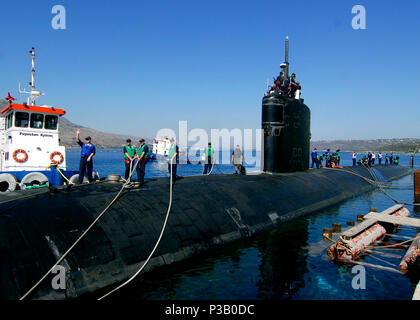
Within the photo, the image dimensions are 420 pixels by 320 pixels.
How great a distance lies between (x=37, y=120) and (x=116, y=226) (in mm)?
13637

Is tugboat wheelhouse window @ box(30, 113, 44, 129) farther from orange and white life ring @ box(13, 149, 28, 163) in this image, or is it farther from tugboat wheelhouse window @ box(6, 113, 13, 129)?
orange and white life ring @ box(13, 149, 28, 163)

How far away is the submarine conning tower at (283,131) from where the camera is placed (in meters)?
17.0

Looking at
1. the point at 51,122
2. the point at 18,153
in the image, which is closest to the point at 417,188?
the point at 51,122

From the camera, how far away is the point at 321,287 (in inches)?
313

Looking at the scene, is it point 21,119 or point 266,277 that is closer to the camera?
point 266,277

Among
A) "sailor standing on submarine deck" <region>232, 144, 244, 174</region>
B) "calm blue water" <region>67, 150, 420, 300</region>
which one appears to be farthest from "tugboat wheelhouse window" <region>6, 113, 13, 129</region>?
"calm blue water" <region>67, 150, 420, 300</region>

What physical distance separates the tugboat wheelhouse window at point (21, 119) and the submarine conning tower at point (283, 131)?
12528mm

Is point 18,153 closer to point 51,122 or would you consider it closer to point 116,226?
point 51,122

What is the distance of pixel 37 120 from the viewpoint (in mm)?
18891

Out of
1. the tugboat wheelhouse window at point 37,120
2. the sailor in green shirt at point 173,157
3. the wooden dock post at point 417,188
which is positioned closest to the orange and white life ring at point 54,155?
the tugboat wheelhouse window at point 37,120

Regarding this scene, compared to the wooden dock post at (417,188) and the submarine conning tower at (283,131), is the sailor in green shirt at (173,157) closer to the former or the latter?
the submarine conning tower at (283,131)
